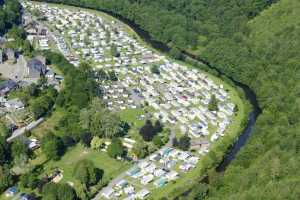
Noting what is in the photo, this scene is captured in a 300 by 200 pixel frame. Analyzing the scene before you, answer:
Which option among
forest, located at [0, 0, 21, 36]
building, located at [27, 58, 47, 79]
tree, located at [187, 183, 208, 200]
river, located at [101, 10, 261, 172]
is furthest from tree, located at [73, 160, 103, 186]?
forest, located at [0, 0, 21, 36]

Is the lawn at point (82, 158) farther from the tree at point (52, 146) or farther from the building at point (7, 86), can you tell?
the building at point (7, 86)

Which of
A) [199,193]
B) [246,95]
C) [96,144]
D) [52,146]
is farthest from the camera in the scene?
[246,95]

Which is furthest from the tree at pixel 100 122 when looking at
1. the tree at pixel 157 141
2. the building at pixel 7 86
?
the building at pixel 7 86

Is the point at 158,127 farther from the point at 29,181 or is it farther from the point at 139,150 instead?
the point at 29,181

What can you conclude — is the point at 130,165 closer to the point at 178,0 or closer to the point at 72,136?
the point at 72,136

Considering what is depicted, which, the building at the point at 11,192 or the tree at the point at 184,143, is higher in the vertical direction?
the tree at the point at 184,143

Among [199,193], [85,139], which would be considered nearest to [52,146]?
[85,139]

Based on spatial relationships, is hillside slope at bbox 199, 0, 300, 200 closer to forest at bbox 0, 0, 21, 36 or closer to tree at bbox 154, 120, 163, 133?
tree at bbox 154, 120, 163, 133
